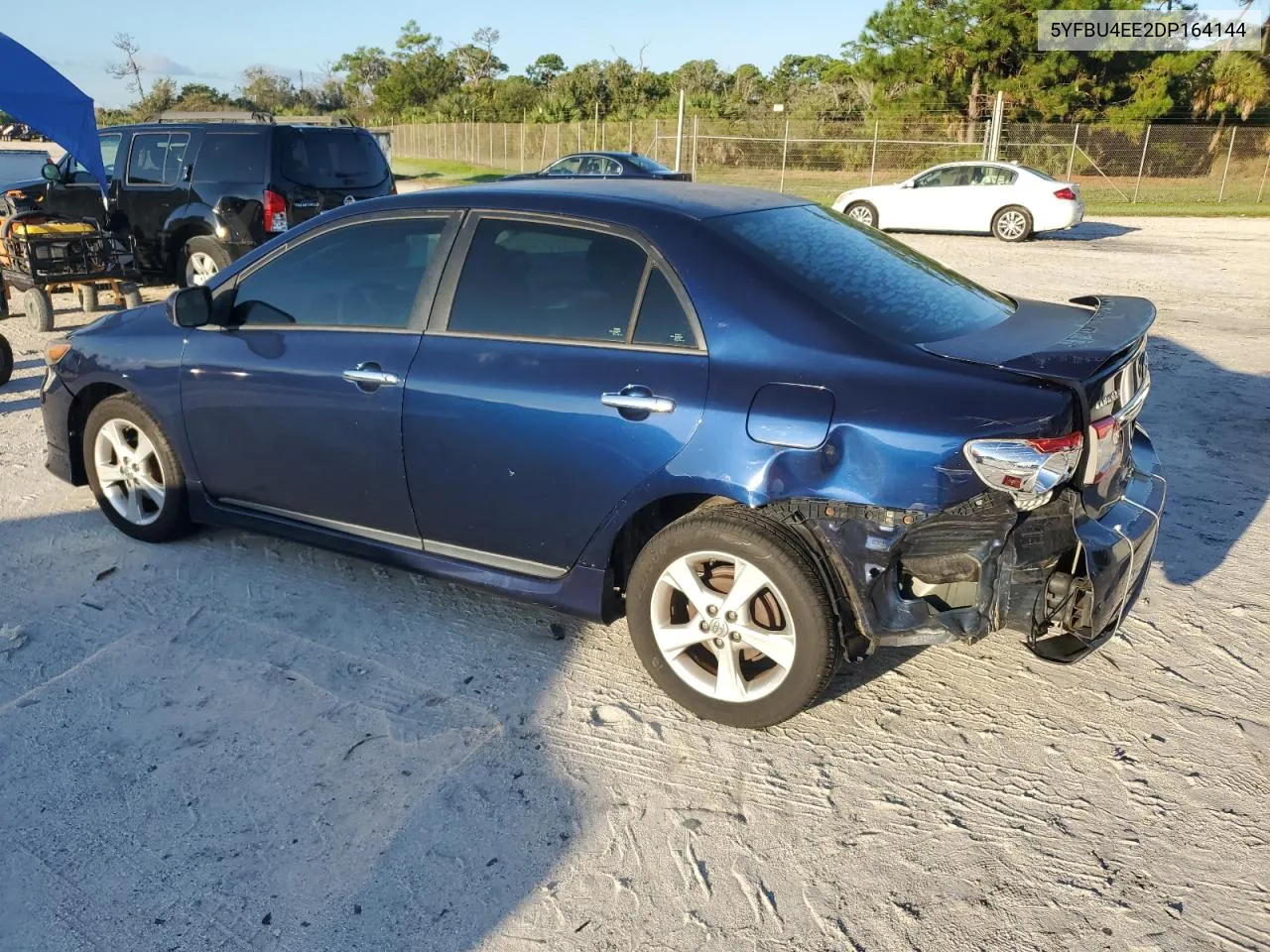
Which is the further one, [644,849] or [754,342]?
[754,342]

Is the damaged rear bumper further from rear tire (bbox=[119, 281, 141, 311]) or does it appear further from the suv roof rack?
the suv roof rack

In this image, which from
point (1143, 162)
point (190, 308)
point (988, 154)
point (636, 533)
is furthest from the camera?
point (1143, 162)

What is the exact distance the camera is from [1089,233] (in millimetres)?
20594

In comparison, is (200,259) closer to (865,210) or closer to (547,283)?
(547,283)

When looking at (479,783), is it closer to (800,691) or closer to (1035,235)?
(800,691)

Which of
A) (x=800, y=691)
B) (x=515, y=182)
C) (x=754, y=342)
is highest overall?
(x=515, y=182)

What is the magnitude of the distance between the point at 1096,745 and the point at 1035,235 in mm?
18847

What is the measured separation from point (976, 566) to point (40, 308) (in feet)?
31.6

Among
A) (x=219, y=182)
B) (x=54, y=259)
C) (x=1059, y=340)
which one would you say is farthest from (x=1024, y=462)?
(x=54, y=259)

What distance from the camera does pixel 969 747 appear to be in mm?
3219

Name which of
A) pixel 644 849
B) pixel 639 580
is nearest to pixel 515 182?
pixel 639 580

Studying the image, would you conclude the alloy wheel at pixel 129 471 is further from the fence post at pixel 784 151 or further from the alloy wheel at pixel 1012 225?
the fence post at pixel 784 151

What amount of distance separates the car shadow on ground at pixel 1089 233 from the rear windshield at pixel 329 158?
14.0m

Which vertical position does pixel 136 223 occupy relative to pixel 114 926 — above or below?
above
